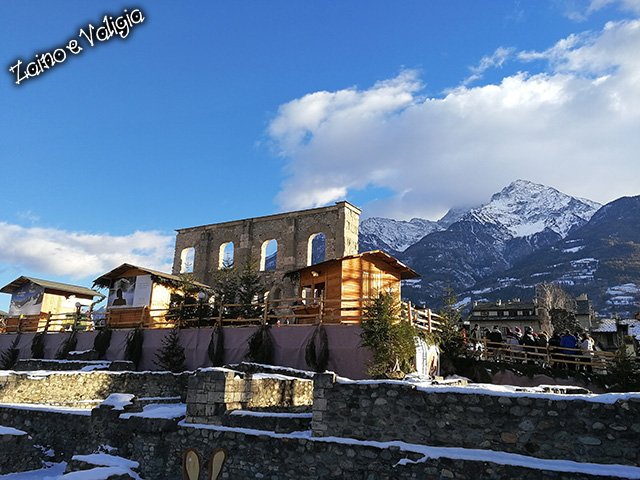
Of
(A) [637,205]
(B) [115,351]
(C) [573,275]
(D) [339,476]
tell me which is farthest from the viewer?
(A) [637,205]

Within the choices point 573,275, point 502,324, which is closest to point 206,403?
point 502,324

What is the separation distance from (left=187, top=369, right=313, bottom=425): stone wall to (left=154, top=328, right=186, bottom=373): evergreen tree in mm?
8454

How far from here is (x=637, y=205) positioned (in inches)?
7643

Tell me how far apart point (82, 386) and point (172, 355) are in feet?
11.6

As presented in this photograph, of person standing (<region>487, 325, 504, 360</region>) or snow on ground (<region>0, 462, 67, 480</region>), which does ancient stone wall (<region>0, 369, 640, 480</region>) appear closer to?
snow on ground (<region>0, 462, 67, 480</region>)

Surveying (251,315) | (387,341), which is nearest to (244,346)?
(251,315)

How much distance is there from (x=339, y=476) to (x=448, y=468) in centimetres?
210

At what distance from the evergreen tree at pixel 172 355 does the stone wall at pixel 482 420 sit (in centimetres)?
1157

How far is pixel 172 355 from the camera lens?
1925cm

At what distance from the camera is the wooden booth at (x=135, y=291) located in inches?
957

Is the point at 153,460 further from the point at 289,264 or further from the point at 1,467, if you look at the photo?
the point at 289,264

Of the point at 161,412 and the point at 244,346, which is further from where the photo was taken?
the point at 244,346

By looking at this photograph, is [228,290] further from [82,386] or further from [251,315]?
[82,386]

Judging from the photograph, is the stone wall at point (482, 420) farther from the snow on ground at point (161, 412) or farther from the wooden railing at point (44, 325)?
the wooden railing at point (44, 325)
